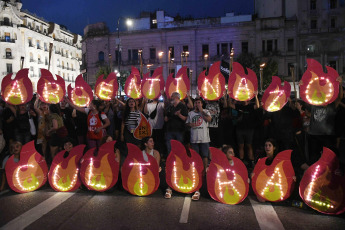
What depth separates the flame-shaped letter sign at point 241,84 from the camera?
6.64 m

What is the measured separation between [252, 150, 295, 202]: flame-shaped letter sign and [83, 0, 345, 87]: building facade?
27.2 metres

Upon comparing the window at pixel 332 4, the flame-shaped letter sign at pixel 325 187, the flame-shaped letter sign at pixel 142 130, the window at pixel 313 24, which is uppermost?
the window at pixel 332 4

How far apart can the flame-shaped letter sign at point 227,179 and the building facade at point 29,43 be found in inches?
1462

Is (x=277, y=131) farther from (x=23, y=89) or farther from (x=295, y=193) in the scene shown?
(x=23, y=89)

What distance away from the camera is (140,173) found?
5113 millimetres

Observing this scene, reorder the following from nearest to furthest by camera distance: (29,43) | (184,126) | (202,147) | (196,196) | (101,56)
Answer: (196,196) < (202,147) < (184,126) < (101,56) < (29,43)

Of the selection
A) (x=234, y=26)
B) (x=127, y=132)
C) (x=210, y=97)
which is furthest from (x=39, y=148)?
(x=234, y=26)

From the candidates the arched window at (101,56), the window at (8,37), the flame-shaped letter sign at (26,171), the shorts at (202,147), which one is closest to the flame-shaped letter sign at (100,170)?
the flame-shaped letter sign at (26,171)

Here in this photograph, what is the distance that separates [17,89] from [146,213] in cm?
458

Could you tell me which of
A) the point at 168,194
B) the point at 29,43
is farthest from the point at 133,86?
the point at 29,43

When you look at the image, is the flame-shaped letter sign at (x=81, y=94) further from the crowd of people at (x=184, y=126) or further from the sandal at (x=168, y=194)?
the sandal at (x=168, y=194)

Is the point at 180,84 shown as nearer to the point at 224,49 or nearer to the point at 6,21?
the point at 224,49

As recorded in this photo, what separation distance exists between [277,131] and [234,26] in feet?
97.2

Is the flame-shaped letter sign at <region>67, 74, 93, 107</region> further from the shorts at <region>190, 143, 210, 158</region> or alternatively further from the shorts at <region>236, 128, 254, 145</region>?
the shorts at <region>236, 128, 254, 145</region>
